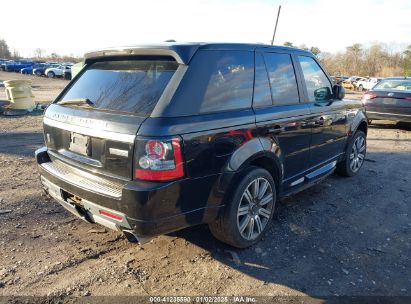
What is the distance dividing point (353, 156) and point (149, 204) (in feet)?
14.1

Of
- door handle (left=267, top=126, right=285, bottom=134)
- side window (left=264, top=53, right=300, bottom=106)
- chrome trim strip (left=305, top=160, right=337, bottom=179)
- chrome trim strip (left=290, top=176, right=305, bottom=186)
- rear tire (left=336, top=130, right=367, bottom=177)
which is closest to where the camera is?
door handle (left=267, top=126, right=285, bottom=134)

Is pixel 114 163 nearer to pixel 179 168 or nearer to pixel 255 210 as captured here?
pixel 179 168

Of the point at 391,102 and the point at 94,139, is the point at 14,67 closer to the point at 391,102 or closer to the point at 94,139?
the point at 391,102

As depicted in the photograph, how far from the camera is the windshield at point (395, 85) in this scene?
10.2 metres

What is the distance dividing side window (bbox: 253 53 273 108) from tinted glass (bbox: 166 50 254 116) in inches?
3.1

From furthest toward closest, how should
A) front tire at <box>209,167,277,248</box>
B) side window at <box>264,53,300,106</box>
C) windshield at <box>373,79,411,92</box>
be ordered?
windshield at <box>373,79,411,92</box>, side window at <box>264,53,300,106</box>, front tire at <box>209,167,277,248</box>

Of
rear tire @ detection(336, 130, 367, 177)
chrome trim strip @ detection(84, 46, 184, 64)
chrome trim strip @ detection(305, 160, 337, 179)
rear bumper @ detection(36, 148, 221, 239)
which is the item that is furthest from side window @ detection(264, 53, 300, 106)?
rear tire @ detection(336, 130, 367, 177)

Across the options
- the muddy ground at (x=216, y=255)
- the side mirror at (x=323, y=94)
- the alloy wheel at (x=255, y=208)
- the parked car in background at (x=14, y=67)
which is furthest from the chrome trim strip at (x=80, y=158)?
the parked car in background at (x=14, y=67)

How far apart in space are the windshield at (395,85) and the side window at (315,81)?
653 cm

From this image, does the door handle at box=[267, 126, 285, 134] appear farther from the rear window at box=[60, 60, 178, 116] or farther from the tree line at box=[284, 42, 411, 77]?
the tree line at box=[284, 42, 411, 77]

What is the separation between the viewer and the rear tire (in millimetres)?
5602

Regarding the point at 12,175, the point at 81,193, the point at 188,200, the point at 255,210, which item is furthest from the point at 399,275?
the point at 12,175

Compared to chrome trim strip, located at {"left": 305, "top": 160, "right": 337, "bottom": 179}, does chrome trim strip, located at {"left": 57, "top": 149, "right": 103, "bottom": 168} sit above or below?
above

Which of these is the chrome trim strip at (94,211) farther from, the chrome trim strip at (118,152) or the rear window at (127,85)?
the rear window at (127,85)
